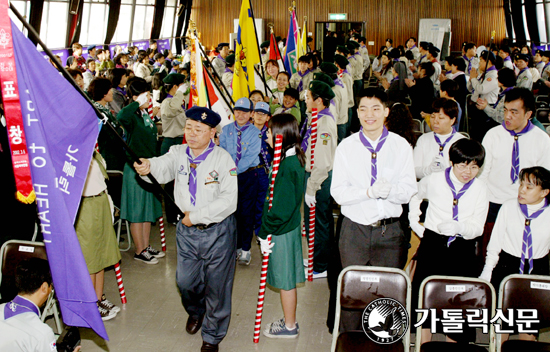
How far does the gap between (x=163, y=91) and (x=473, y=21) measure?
19902 mm

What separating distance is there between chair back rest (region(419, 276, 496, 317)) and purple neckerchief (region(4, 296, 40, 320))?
2.27 metres

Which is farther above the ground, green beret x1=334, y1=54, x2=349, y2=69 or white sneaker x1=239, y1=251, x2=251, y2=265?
green beret x1=334, y1=54, x2=349, y2=69

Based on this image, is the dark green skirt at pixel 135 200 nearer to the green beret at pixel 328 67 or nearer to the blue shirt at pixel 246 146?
the blue shirt at pixel 246 146

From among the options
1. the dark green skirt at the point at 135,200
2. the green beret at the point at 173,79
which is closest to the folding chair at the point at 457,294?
the dark green skirt at the point at 135,200

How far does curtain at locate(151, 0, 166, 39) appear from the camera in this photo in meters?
22.1

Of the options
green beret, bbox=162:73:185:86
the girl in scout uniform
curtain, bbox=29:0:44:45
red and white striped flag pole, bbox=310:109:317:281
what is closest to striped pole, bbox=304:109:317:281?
red and white striped flag pole, bbox=310:109:317:281

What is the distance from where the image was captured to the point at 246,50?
21.2 feet

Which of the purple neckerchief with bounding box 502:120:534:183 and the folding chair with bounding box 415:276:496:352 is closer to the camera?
the folding chair with bounding box 415:276:496:352

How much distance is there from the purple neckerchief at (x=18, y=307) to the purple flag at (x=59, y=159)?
0.90ft

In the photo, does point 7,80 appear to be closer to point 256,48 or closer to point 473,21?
point 256,48

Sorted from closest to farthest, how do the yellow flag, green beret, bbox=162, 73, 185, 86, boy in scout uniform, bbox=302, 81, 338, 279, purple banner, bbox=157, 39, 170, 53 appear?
boy in scout uniform, bbox=302, 81, 338, 279 < green beret, bbox=162, 73, 185, 86 < the yellow flag < purple banner, bbox=157, 39, 170, 53

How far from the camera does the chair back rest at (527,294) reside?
3068mm

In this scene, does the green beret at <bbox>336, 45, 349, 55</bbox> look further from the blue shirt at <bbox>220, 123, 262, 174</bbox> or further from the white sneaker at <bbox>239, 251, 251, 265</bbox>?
the white sneaker at <bbox>239, 251, 251, 265</bbox>

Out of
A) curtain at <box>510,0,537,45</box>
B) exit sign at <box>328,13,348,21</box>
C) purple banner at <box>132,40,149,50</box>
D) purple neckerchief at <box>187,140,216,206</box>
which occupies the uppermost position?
exit sign at <box>328,13,348,21</box>
